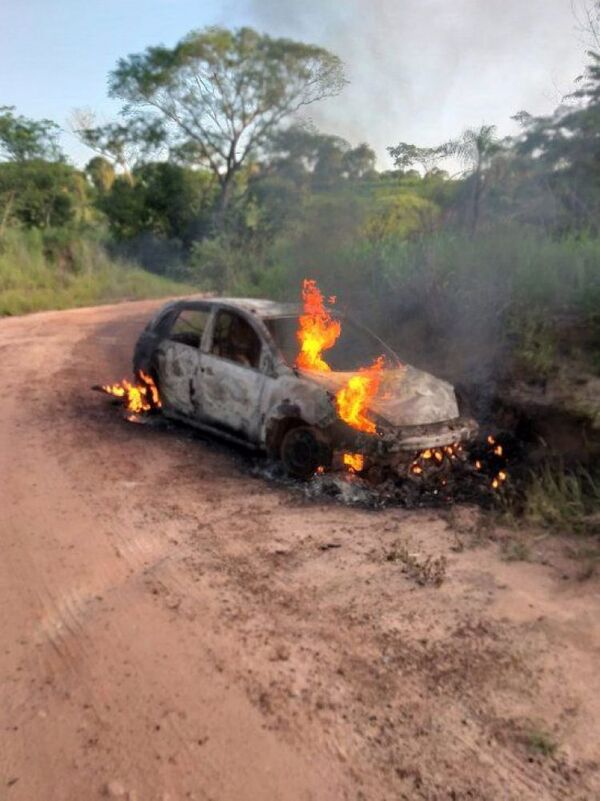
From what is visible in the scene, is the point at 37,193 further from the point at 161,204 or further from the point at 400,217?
the point at 400,217

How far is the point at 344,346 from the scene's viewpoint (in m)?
7.11

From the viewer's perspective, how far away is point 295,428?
6.20 metres

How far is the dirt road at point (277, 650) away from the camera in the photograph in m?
2.83

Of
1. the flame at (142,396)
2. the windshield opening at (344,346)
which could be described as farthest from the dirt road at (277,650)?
the flame at (142,396)

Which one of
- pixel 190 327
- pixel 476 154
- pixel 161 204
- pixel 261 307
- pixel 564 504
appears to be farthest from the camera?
pixel 161 204

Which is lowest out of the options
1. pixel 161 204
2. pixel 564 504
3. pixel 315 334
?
pixel 564 504

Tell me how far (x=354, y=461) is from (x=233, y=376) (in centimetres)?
160

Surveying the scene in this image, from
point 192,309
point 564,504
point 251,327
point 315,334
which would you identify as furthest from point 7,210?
point 564,504

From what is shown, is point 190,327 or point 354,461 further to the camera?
point 190,327

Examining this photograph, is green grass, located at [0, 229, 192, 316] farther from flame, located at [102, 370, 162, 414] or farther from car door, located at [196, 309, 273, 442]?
car door, located at [196, 309, 273, 442]

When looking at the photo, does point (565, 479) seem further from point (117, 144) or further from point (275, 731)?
point (117, 144)

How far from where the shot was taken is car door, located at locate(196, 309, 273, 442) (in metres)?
6.59

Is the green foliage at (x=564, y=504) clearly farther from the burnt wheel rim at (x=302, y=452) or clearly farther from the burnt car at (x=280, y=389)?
the burnt wheel rim at (x=302, y=452)

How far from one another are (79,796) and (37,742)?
15.0 inches
